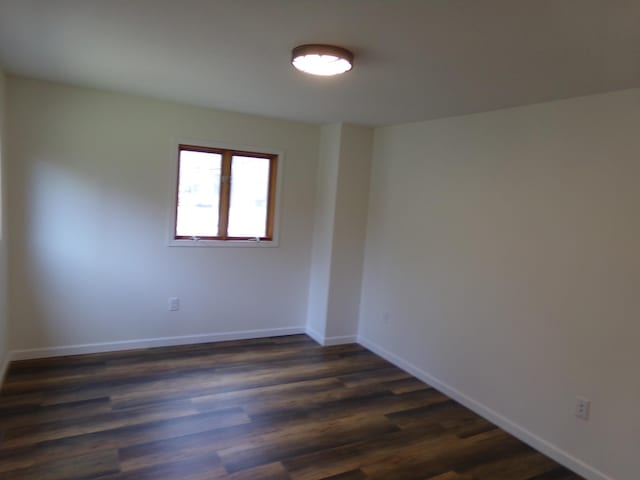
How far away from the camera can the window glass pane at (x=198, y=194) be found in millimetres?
3949

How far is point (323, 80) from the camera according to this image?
8.76 ft

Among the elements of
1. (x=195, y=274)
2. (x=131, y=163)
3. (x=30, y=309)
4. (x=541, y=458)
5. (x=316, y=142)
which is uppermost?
(x=316, y=142)

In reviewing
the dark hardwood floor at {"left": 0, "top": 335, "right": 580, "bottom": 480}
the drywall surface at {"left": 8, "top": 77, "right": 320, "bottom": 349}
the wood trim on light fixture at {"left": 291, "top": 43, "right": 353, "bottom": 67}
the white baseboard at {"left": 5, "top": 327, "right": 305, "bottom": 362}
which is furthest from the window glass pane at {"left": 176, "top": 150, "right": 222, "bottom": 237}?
the wood trim on light fixture at {"left": 291, "top": 43, "right": 353, "bottom": 67}

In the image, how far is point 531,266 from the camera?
2.80 metres

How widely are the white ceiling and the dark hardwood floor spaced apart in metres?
2.19

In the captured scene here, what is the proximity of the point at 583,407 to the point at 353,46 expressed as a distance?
2.37 metres

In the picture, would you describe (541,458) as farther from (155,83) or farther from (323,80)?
(155,83)

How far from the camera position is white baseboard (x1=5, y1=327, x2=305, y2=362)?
3512mm

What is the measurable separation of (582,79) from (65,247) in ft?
12.2

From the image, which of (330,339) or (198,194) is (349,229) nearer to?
(330,339)

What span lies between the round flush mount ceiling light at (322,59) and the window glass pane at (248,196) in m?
2.06

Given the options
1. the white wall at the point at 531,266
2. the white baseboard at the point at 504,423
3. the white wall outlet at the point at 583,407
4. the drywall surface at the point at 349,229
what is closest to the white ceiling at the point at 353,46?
the white wall at the point at 531,266

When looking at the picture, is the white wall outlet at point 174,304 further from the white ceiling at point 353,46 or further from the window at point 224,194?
the white ceiling at point 353,46

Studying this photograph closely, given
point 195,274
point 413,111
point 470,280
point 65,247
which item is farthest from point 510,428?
point 65,247
